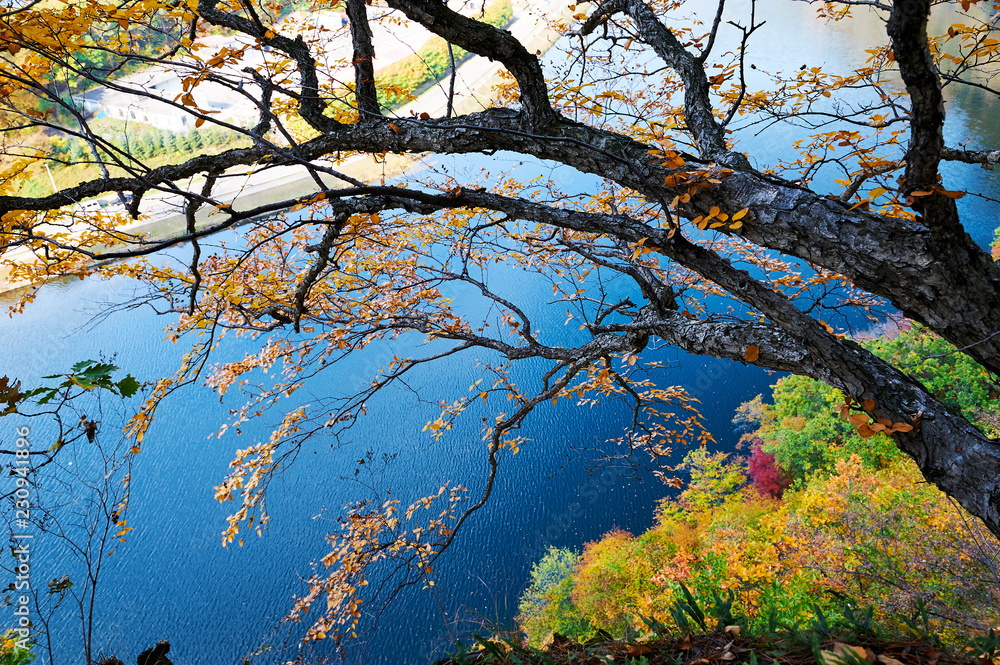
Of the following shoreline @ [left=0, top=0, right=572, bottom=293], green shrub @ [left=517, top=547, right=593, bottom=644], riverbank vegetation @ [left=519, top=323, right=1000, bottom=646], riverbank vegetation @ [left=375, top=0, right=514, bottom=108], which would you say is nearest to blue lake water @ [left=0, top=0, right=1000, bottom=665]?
green shrub @ [left=517, top=547, right=593, bottom=644]

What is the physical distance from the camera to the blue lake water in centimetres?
588

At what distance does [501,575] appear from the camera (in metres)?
6.40

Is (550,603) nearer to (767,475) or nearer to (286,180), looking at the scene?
(767,475)

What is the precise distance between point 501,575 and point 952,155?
5968mm

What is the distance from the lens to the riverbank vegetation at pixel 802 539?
418 centimetres

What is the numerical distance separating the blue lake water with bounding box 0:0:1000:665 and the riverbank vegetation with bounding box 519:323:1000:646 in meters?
0.42

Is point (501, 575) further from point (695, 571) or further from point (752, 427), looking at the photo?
point (752, 427)

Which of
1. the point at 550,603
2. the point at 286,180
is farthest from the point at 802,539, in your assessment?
the point at 286,180

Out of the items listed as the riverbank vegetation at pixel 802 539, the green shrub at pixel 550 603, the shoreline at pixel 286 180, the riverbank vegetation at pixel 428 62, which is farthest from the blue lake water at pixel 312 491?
the riverbank vegetation at pixel 428 62

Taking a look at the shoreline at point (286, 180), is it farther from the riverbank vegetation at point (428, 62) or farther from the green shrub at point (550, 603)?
the green shrub at point (550, 603)

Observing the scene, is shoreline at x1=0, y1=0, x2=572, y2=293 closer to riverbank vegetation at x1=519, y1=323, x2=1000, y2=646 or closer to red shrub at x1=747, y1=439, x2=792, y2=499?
riverbank vegetation at x1=519, y1=323, x2=1000, y2=646

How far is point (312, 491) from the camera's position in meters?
6.95

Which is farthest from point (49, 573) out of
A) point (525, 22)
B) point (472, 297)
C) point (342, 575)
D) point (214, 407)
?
point (525, 22)

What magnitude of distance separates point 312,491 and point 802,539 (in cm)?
579
